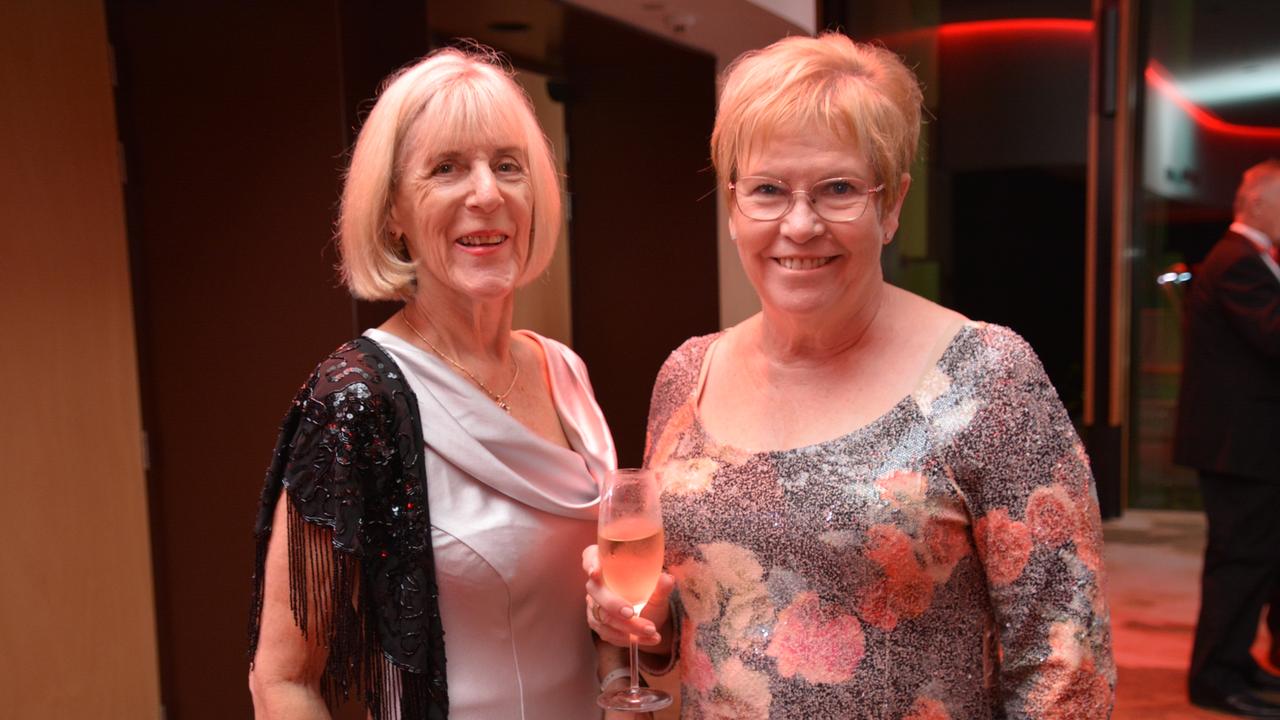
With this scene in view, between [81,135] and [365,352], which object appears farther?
[81,135]

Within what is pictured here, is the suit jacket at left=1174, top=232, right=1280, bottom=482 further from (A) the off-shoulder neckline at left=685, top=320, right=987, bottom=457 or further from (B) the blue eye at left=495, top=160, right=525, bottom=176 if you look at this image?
(B) the blue eye at left=495, top=160, right=525, bottom=176

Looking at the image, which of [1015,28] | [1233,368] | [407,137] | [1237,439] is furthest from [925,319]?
[1015,28]

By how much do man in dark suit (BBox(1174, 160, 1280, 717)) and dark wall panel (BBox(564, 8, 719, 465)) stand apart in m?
2.56

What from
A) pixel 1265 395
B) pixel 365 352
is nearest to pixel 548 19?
pixel 1265 395

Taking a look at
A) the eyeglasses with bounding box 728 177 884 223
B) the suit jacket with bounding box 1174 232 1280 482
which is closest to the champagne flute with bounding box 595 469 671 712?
the eyeglasses with bounding box 728 177 884 223

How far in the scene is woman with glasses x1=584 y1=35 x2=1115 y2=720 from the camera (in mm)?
1460

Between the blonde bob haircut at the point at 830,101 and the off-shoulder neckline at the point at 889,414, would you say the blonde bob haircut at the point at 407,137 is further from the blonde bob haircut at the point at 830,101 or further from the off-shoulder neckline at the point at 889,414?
the off-shoulder neckline at the point at 889,414

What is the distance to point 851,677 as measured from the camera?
1.51 m

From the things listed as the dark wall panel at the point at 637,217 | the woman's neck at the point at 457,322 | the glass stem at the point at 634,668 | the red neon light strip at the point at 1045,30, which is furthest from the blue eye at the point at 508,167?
the red neon light strip at the point at 1045,30

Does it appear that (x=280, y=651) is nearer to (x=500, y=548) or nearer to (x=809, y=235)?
(x=500, y=548)

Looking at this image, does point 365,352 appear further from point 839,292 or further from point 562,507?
point 839,292

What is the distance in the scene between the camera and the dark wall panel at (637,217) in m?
6.04

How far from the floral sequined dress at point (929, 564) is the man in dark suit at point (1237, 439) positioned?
2.99m

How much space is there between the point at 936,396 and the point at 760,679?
1.52 feet
